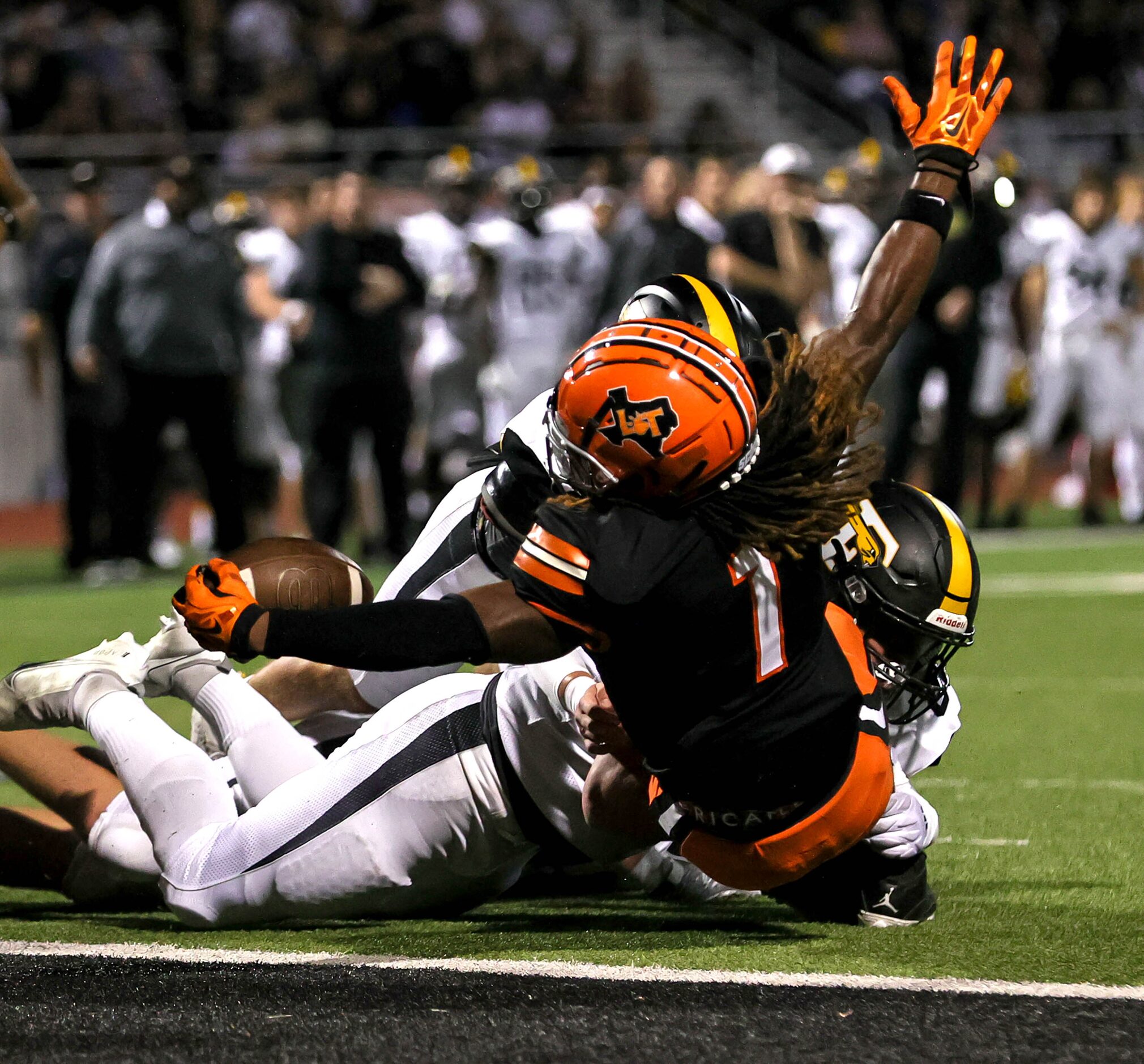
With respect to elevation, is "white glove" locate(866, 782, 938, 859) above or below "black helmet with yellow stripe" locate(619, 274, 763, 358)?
below

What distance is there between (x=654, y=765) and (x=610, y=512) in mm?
424

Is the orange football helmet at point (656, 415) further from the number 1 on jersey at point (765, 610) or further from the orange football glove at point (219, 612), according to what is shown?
the orange football glove at point (219, 612)

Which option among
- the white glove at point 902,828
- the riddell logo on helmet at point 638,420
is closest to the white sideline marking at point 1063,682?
the white glove at point 902,828

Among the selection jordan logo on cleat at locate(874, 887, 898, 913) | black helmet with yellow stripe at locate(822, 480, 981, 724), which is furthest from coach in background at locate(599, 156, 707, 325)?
jordan logo on cleat at locate(874, 887, 898, 913)

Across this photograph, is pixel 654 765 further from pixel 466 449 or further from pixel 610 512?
pixel 466 449

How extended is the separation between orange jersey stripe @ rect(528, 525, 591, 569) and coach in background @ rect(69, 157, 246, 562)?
24.4ft

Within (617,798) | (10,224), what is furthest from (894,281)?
(10,224)

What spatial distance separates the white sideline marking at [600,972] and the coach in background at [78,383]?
765 cm

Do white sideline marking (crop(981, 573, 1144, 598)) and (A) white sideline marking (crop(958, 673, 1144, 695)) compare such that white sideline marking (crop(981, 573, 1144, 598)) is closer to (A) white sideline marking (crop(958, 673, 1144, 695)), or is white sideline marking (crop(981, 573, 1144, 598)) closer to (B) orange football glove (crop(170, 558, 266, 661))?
(A) white sideline marking (crop(958, 673, 1144, 695))

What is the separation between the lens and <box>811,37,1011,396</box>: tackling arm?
399 cm

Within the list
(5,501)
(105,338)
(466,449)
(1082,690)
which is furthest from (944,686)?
(5,501)

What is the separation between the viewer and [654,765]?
124 inches

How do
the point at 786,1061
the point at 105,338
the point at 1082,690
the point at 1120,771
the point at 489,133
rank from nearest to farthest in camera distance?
the point at 786,1061
the point at 1120,771
the point at 1082,690
the point at 105,338
the point at 489,133

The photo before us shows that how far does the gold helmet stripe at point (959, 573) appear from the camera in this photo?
3.63 meters
